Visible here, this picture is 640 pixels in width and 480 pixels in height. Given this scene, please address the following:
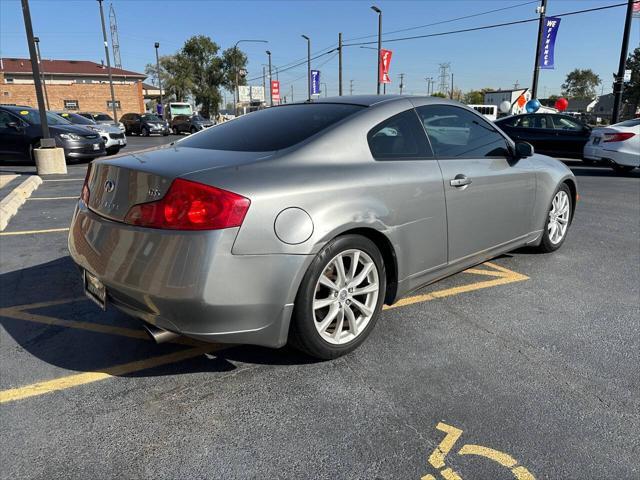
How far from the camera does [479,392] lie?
252cm

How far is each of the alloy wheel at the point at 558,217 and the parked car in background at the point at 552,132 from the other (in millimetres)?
9591

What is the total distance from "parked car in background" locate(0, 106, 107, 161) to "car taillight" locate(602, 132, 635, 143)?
1322 cm

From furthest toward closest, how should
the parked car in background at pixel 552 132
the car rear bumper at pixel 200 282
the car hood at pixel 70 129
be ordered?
the parked car in background at pixel 552 132
the car hood at pixel 70 129
the car rear bumper at pixel 200 282

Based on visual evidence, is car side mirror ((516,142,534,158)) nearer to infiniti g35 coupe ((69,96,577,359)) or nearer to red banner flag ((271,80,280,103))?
infiniti g35 coupe ((69,96,577,359))

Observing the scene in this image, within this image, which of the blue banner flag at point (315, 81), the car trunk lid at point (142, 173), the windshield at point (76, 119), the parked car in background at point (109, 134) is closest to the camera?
the car trunk lid at point (142, 173)

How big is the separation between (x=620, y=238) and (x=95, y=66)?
69.6 m

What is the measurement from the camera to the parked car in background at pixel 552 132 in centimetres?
1336

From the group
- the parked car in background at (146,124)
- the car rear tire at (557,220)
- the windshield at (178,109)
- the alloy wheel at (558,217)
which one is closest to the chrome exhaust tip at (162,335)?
the car rear tire at (557,220)

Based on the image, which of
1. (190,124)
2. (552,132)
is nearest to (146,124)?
(190,124)

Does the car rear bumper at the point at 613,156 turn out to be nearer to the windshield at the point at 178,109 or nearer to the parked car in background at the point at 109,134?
the parked car in background at the point at 109,134

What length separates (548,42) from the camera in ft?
67.4

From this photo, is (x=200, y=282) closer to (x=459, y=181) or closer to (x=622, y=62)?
(x=459, y=181)

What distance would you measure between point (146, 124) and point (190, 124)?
2877mm

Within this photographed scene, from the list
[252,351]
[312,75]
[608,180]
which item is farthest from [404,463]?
[312,75]
